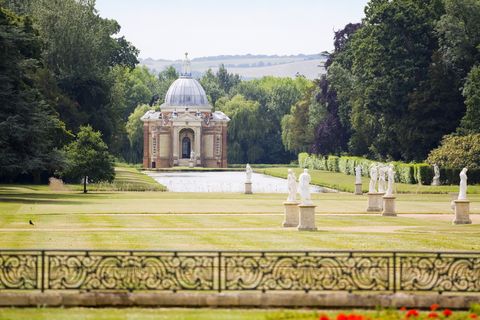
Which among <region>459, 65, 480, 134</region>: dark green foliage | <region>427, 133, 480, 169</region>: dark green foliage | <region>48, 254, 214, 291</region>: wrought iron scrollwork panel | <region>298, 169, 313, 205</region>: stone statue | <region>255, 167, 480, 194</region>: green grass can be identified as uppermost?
<region>459, 65, 480, 134</region>: dark green foliage

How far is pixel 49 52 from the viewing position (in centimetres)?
9144

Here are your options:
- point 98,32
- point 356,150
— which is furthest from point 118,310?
point 356,150

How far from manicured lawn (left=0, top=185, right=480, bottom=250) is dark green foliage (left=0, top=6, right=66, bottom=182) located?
1.76 metres

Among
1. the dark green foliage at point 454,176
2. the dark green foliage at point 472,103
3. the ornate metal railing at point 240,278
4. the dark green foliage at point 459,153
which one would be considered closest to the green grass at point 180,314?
the ornate metal railing at point 240,278

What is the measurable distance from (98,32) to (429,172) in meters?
29.0

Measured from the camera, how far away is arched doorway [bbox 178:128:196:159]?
16162cm

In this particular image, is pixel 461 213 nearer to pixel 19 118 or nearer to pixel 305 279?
pixel 305 279

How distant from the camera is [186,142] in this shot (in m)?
166

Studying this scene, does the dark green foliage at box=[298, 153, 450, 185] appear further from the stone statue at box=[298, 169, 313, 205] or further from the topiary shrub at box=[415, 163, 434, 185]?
the stone statue at box=[298, 169, 313, 205]

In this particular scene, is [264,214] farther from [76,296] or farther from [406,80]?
[406,80]

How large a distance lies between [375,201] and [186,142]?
380 ft

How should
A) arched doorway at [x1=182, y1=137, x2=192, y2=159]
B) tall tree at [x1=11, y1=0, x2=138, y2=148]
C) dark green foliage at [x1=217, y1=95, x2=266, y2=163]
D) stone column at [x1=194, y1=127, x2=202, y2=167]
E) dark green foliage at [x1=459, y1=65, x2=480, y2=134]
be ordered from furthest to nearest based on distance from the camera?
arched doorway at [x1=182, y1=137, x2=192, y2=159] → dark green foliage at [x1=217, y1=95, x2=266, y2=163] → stone column at [x1=194, y1=127, x2=202, y2=167] → tall tree at [x1=11, y1=0, x2=138, y2=148] → dark green foliage at [x1=459, y1=65, x2=480, y2=134]

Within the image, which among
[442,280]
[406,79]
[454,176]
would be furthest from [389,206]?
[406,79]

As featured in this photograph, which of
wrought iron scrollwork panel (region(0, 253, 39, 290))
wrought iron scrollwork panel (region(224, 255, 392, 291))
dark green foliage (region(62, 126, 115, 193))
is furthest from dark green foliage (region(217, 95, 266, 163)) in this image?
wrought iron scrollwork panel (region(0, 253, 39, 290))
